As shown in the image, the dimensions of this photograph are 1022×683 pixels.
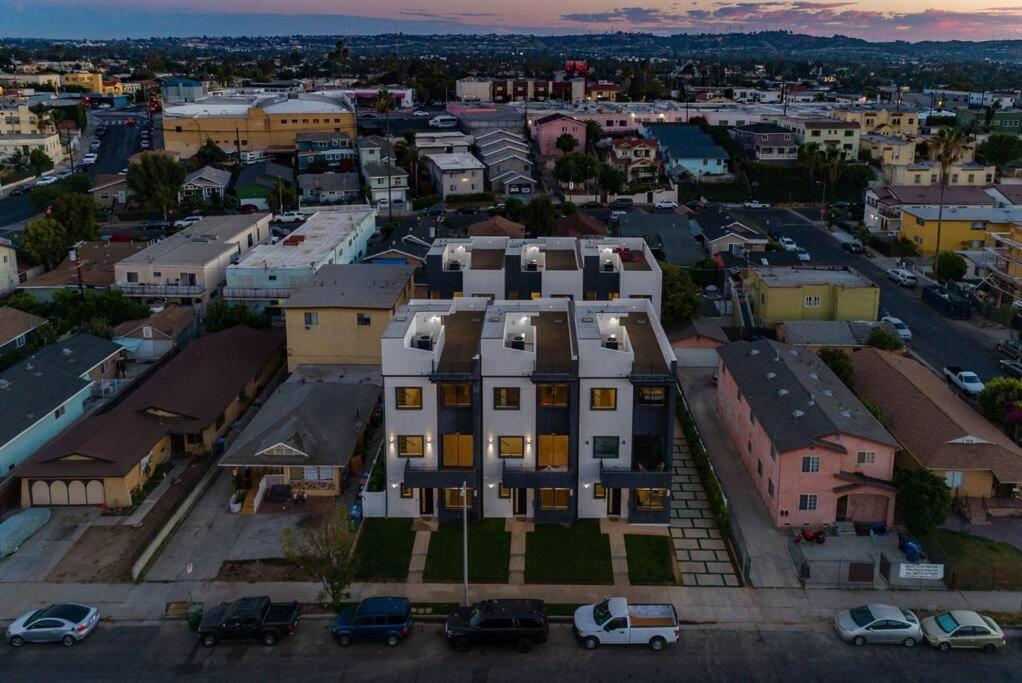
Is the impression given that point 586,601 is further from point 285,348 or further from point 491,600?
point 285,348

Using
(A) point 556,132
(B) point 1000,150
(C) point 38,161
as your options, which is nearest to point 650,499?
(A) point 556,132

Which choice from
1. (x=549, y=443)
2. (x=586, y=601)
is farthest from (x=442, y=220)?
(x=586, y=601)

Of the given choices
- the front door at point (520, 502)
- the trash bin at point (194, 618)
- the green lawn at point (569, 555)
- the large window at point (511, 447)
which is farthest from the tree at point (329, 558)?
the front door at point (520, 502)

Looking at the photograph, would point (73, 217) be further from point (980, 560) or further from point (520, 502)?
point (980, 560)

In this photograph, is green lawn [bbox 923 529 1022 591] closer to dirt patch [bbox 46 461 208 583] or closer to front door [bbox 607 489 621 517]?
front door [bbox 607 489 621 517]

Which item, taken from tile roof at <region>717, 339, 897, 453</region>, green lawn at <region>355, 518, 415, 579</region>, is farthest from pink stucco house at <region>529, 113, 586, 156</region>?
green lawn at <region>355, 518, 415, 579</region>

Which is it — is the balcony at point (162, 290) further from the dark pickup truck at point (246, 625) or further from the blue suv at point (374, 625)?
the blue suv at point (374, 625)
